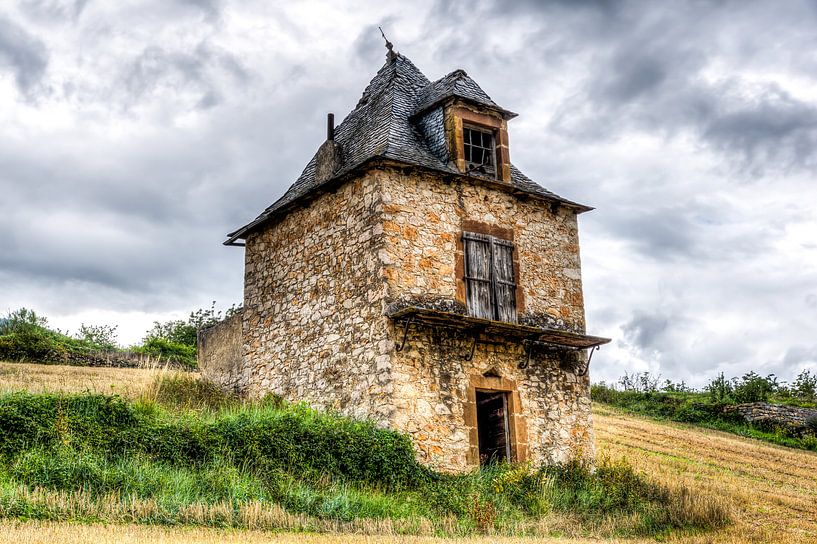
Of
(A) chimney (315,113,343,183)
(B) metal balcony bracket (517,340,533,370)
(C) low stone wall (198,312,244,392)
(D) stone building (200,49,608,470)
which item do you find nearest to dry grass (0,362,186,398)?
(C) low stone wall (198,312,244,392)

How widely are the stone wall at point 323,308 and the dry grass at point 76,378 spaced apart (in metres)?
2.61

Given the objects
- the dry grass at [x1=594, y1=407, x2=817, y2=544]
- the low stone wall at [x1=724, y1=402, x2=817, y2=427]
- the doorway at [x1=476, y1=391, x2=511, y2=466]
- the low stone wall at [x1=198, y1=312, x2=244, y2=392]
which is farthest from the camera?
the low stone wall at [x1=724, y1=402, x2=817, y2=427]

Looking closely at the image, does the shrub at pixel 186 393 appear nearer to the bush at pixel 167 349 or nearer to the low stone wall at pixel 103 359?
the low stone wall at pixel 103 359

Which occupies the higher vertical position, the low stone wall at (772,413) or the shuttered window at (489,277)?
the shuttered window at (489,277)

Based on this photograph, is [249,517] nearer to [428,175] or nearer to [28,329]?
[428,175]

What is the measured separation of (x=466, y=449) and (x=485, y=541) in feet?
14.3

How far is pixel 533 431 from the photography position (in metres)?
17.7

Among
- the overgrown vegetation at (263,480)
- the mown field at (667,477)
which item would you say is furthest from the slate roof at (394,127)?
the mown field at (667,477)

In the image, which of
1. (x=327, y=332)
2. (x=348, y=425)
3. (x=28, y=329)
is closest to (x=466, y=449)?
(x=348, y=425)

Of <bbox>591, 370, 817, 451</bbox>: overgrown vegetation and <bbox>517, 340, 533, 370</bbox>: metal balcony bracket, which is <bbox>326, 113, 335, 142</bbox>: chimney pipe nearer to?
<bbox>517, 340, 533, 370</bbox>: metal balcony bracket

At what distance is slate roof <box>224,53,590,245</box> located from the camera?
18.0 m

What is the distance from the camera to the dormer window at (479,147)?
18812 mm

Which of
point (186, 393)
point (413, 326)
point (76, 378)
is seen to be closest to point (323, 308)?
point (413, 326)

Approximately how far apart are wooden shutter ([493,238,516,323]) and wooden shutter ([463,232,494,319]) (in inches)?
5.5
